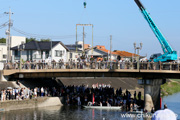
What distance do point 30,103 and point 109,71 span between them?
12.1 metres

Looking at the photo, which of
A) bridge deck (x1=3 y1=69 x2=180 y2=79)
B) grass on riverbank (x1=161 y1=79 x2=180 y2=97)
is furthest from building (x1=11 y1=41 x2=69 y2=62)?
grass on riverbank (x1=161 y1=79 x2=180 y2=97)

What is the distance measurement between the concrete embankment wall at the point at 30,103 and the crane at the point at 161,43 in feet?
55.2

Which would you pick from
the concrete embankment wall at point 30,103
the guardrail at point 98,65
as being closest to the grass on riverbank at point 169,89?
the guardrail at point 98,65

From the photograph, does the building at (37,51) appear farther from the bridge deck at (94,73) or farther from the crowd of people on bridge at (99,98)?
the bridge deck at (94,73)

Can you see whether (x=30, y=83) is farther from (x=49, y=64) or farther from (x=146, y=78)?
(x=146, y=78)

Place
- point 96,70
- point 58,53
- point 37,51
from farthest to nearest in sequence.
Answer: point 58,53, point 37,51, point 96,70

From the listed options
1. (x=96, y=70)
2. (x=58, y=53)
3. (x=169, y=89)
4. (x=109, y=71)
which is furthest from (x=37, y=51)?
(x=169, y=89)

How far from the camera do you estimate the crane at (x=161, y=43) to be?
48.0 m

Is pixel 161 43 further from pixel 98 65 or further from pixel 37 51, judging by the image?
pixel 37 51

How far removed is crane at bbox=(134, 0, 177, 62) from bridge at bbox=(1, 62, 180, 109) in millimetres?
3417

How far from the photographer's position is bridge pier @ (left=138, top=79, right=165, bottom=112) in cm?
4603

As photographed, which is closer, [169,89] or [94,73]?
[94,73]

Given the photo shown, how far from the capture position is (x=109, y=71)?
4631 centimetres

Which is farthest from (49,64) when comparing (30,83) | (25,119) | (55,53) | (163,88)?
(163,88)
